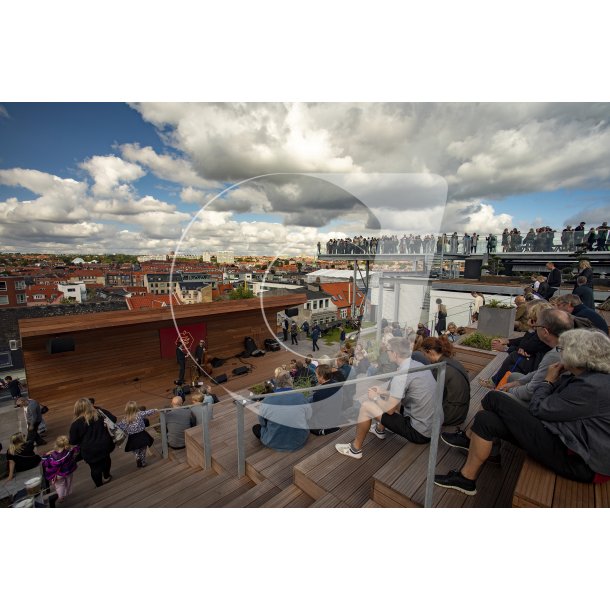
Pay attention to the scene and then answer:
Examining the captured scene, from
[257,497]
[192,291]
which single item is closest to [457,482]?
[257,497]

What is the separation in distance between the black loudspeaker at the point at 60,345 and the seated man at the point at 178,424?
11.4 feet

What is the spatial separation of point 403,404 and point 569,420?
88 centimetres

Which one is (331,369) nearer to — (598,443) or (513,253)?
(598,443)

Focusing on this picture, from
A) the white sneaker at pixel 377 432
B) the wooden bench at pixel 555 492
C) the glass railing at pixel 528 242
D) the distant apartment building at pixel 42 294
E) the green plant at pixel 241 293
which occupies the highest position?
the glass railing at pixel 528 242

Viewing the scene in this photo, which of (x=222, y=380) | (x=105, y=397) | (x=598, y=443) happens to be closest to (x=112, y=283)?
(x=105, y=397)

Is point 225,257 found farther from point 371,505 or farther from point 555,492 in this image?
point 555,492

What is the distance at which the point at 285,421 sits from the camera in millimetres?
2693

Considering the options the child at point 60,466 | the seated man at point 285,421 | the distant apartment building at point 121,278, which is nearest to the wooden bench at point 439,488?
the seated man at point 285,421

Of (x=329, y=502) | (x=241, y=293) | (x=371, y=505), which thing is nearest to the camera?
(x=371, y=505)

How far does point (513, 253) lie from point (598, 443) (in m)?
15.0

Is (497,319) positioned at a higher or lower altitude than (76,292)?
lower

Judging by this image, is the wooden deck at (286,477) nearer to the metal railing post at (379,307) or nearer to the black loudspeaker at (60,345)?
the metal railing post at (379,307)

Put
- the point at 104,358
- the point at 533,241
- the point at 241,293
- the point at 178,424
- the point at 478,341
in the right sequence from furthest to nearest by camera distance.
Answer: the point at 533,241 → the point at 104,358 → the point at 478,341 → the point at 178,424 → the point at 241,293

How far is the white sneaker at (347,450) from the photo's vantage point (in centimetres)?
212
